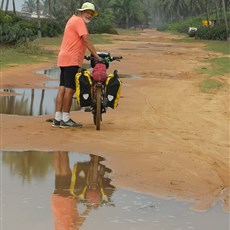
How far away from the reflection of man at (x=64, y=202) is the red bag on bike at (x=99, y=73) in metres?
2.09

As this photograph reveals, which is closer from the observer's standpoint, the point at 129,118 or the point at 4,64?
the point at 129,118

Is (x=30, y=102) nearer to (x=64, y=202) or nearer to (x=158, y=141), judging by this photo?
(x=158, y=141)

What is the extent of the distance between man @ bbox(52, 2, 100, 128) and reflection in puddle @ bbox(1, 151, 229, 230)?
7.49 ft

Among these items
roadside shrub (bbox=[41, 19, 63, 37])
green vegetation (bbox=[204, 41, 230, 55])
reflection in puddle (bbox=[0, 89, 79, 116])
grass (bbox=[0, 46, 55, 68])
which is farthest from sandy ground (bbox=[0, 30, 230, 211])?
roadside shrub (bbox=[41, 19, 63, 37])

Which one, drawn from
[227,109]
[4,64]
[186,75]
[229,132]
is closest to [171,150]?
[229,132]

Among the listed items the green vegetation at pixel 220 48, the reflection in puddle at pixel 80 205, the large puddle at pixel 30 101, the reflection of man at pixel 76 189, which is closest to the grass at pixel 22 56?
the large puddle at pixel 30 101

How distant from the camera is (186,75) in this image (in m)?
17.6

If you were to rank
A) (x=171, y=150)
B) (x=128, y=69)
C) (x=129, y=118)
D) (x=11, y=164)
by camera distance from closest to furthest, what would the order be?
(x=11, y=164) → (x=171, y=150) → (x=129, y=118) → (x=128, y=69)

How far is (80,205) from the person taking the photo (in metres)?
4.67

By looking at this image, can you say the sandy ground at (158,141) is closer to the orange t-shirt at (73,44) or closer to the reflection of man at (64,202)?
the reflection of man at (64,202)

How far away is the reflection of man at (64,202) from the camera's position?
13.9 feet

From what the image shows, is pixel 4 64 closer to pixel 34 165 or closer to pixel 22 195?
pixel 34 165

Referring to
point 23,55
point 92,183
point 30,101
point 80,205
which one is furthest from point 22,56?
point 80,205

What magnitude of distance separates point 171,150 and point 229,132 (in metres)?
1.62
